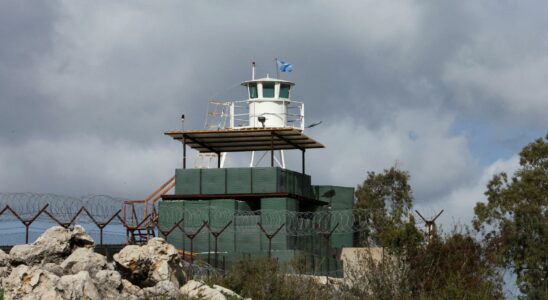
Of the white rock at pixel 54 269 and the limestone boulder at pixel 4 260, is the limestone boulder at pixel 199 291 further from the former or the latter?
the limestone boulder at pixel 4 260

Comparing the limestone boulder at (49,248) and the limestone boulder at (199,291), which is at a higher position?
the limestone boulder at (49,248)

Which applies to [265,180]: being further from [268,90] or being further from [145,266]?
[145,266]

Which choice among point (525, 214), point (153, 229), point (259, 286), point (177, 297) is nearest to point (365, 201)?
point (525, 214)

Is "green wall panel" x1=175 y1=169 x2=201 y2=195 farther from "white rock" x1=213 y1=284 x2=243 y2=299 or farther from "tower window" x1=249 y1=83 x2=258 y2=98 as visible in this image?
"white rock" x1=213 y1=284 x2=243 y2=299

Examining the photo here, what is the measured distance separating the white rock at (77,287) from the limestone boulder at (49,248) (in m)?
5.13

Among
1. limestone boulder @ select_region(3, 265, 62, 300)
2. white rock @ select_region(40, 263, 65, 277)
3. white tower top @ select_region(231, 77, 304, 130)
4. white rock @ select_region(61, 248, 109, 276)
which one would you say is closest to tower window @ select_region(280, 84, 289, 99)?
white tower top @ select_region(231, 77, 304, 130)

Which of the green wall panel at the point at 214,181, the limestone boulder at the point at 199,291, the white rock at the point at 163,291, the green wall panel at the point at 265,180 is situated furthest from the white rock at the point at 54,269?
the green wall panel at the point at 214,181

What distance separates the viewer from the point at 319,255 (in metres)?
62.1

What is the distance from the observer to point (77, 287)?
35.8 metres

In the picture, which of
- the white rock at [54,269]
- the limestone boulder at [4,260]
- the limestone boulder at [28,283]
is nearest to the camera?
the limestone boulder at [28,283]

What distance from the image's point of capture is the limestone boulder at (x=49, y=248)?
41469 mm

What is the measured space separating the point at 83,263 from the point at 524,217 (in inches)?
1419

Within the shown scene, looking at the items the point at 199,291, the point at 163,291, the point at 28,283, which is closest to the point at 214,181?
the point at 199,291

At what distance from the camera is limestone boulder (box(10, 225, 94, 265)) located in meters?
41.5
